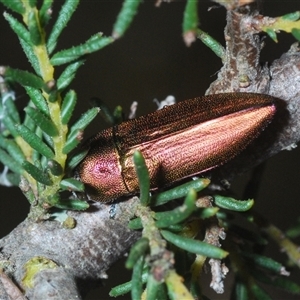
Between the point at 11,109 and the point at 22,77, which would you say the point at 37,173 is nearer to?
the point at 22,77

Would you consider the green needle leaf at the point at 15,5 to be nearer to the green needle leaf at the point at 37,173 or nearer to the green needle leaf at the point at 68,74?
the green needle leaf at the point at 68,74

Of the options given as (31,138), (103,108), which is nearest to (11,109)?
(103,108)

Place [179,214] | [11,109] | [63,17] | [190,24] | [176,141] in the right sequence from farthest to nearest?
[11,109] < [176,141] < [63,17] < [179,214] < [190,24]

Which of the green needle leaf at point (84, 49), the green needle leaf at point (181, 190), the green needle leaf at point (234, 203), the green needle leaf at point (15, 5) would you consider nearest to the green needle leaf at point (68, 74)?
the green needle leaf at point (84, 49)

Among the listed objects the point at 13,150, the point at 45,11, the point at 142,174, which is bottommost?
the point at 13,150

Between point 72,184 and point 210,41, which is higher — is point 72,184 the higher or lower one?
the lower one

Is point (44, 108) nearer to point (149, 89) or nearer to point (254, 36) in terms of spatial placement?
point (254, 36)

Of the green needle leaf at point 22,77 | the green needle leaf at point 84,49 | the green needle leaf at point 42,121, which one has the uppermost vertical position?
the green needle leaf at point 84,49
